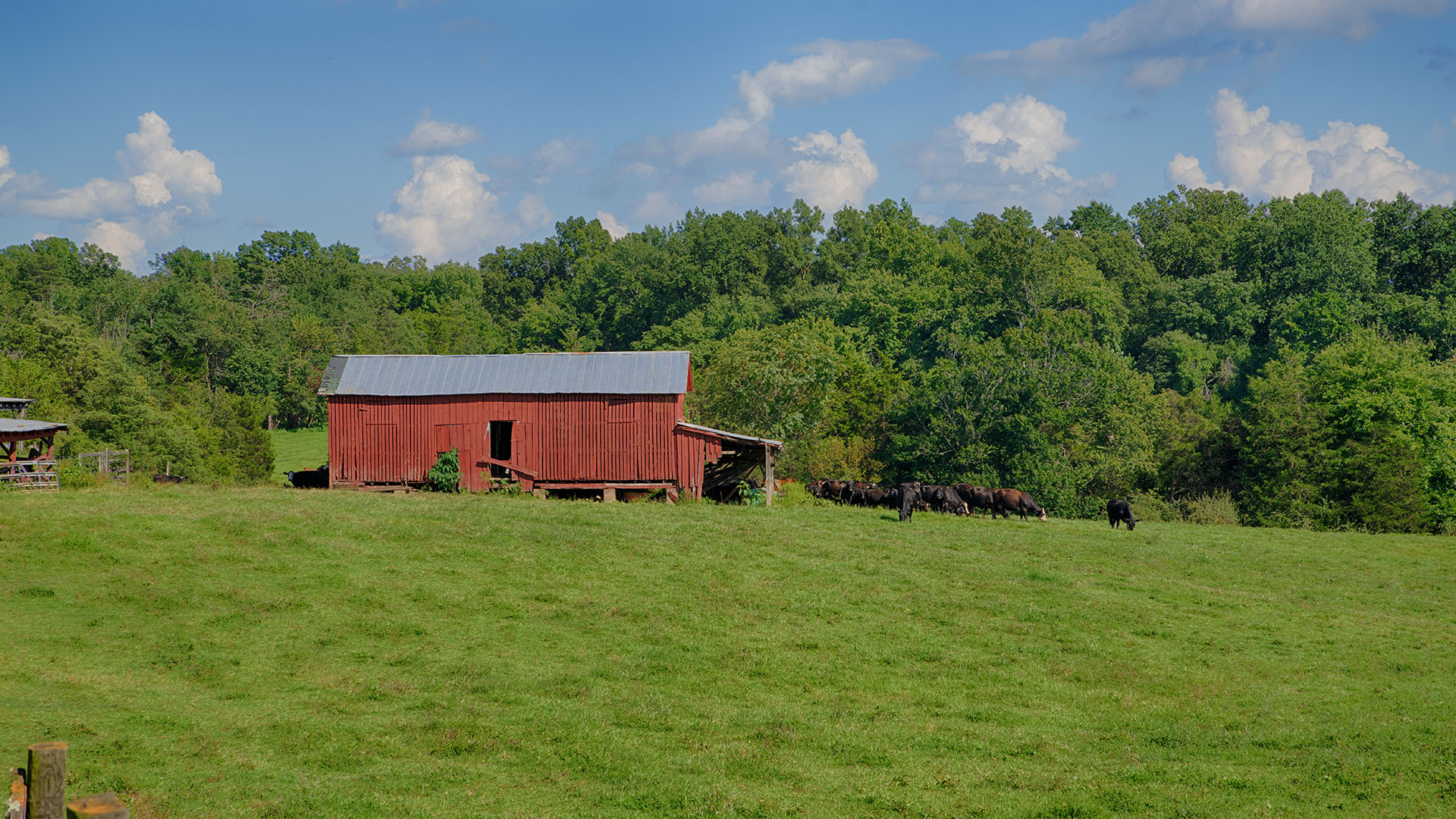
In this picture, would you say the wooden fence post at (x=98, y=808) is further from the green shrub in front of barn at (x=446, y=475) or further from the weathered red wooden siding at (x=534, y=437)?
the weathered red wooden siding at (x=534, y=437)

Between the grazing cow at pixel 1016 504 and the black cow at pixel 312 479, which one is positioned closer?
the grazing cow at pixel 1016 504

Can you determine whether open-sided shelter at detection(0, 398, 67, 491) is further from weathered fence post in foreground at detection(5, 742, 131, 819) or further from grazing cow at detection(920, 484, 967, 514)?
grazing cow at detection(920, 484, 967, 514)

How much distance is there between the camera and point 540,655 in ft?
53.4

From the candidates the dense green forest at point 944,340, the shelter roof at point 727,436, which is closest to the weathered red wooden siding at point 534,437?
the shelter roof at point 727,436

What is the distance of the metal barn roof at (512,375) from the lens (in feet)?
110

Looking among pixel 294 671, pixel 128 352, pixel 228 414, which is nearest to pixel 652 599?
pixel 294 671

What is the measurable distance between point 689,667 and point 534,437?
18.8m

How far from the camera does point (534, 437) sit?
110 ft

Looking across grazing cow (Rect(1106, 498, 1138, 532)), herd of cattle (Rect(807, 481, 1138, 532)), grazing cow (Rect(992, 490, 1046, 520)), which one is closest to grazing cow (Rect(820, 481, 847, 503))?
herd of cattle (Rect(807, 481, 1138, 532))

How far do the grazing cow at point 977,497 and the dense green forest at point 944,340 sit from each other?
495 inches

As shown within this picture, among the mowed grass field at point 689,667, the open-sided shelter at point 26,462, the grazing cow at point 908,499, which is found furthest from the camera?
the grazing cow at point 908,499

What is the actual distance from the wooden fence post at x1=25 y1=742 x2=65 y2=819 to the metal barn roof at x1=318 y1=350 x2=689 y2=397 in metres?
26.7

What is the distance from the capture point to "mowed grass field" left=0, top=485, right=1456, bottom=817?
35.8ft

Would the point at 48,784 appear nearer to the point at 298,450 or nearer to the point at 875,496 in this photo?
the point at 875,496
